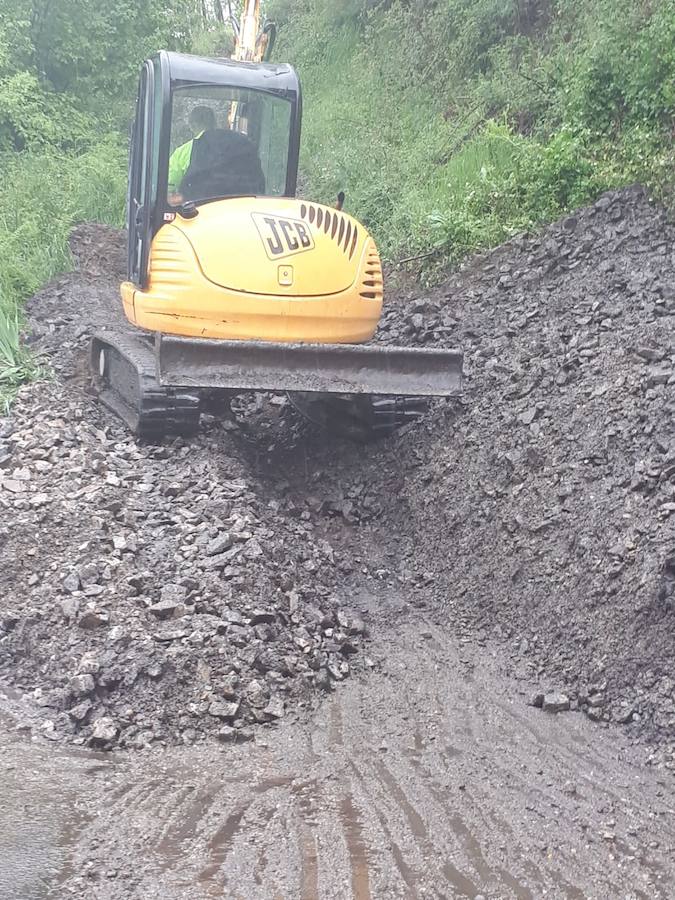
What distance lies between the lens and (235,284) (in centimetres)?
647

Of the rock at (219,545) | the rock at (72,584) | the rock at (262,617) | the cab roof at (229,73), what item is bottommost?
the rock at (72,584)

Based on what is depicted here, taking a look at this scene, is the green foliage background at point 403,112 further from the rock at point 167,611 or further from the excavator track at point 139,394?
the rock at point 167,611

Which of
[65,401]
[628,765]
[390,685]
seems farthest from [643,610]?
[65,401]

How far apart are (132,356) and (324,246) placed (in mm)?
1460

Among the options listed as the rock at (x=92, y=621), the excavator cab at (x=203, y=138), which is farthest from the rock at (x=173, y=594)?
the excavator cab at (x=203, y=138)

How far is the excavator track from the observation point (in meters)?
6.49

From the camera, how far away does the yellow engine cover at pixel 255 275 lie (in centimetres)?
649

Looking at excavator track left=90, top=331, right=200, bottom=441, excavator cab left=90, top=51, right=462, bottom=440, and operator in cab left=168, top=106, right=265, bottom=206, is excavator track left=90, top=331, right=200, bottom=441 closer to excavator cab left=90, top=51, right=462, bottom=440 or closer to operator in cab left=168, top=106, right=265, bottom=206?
excavator cab left=90, top=51, right=462, bottom=440

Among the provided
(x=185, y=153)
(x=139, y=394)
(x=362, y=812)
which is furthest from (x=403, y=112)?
(x=362, y=812)

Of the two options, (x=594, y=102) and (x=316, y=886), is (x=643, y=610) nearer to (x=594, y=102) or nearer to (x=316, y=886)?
(x=316, y=886)

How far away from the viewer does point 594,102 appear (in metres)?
8.80

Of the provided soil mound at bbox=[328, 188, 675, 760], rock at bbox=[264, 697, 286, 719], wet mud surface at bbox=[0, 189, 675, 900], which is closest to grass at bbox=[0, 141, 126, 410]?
wet mud surface at bbox=[0, 189, 675, 900]

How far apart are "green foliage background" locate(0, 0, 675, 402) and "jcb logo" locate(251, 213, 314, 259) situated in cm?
243

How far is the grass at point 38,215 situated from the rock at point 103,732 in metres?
3.75
